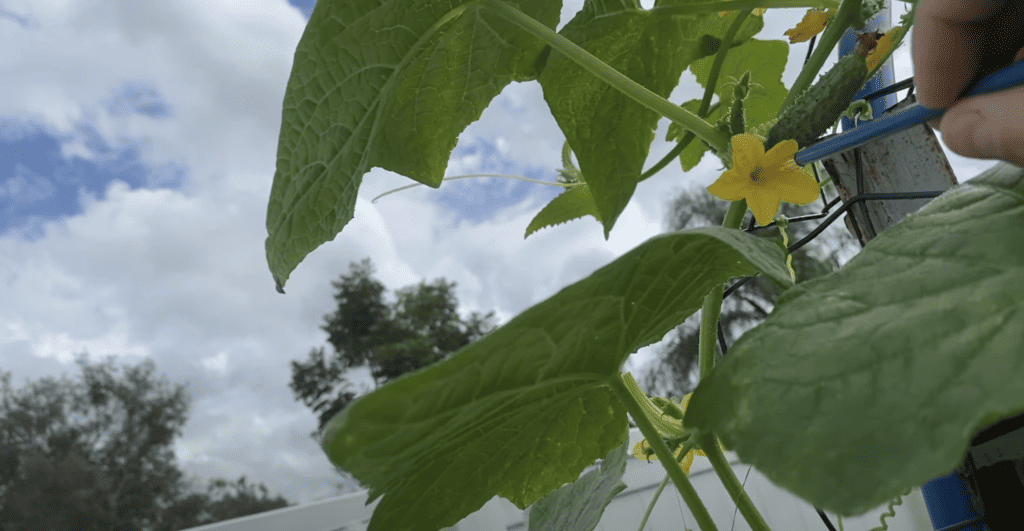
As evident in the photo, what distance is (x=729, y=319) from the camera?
10.1 meters

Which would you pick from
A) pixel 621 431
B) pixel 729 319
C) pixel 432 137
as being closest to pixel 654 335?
pixel 621 431

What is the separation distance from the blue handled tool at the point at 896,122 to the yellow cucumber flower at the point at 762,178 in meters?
0.01

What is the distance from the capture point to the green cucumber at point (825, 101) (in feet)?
0.88

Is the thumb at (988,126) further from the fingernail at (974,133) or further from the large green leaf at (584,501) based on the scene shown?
the large green leaf at (584,501)

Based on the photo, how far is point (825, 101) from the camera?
0.89 ft

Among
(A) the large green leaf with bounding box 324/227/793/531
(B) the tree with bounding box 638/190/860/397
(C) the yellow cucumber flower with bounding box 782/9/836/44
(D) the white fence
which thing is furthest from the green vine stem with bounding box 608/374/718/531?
(B) the tree with bounding box 638/190/860/397

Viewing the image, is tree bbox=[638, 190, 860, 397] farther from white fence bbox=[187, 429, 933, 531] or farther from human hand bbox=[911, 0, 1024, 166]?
human hand bbox=[911, 0, 1024, 166]

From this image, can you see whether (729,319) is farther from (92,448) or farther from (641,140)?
(92,448)

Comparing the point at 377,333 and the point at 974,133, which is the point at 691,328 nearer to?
the point at 377,333

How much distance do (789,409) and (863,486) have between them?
0.02m

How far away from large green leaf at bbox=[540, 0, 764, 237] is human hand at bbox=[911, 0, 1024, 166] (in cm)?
18

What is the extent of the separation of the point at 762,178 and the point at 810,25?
0.54 feet

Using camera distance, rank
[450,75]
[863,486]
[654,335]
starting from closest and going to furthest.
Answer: [863,486]
[654,335]
[450,75]

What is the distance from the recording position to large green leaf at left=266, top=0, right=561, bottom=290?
331mm
